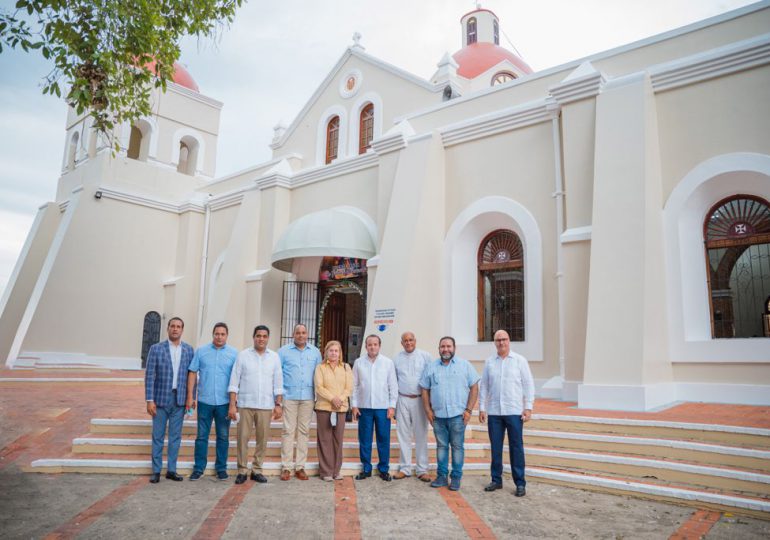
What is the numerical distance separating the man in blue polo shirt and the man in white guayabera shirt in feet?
6.16

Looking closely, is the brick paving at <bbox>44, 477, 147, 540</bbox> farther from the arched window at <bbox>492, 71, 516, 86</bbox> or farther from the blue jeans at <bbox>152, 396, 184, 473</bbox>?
the arched window at <bbox>492, 71, 516, 86</bbox>

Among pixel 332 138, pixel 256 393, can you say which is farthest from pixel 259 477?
pixel 332 138

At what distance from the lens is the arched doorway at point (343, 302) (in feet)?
44.3

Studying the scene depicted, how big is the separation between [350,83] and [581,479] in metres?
13.0

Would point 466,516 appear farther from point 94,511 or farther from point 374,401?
point 94,511

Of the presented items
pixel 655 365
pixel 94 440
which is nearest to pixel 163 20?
pixel 94 440

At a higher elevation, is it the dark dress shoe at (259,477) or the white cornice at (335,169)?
the white cornice at (335,169)

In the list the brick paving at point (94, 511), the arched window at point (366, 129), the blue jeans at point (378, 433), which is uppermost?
the arched window at point (366, 129)

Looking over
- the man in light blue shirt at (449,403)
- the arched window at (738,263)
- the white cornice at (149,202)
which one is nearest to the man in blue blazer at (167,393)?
the man in light blue shirt at (449,403)

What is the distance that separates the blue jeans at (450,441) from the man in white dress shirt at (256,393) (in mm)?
1749

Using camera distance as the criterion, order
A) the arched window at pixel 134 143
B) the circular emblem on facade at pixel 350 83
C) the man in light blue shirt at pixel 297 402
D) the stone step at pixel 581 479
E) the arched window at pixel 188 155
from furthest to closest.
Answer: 1. the arched window at pixel 188 155
2. the arched window at pixel 134 143
3. the circular emblem on facade at pixel 350 83
4. the man in light blue shirt at pixel 297 402
5. the stone step at pixel 581 479

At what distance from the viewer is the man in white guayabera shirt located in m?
6.24

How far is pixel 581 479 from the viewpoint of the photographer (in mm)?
5770

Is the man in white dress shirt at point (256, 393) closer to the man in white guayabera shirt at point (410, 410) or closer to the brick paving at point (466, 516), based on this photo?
the man in white guayabera shirt at point (410, 410)
